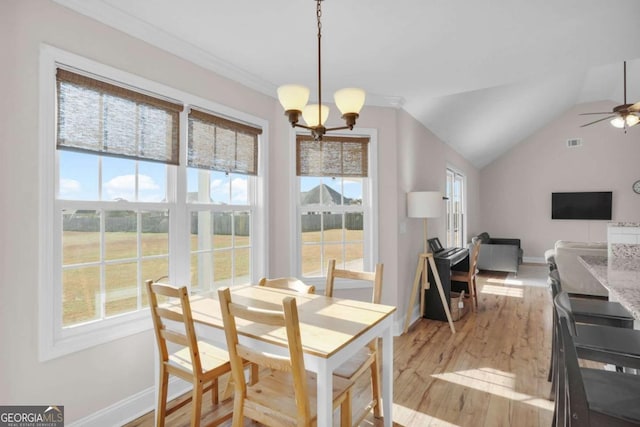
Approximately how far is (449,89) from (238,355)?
326cm

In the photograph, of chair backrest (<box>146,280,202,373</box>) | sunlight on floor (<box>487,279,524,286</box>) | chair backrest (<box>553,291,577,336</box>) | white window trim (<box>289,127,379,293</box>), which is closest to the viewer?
chair backrest (<box>553,291,577,336</box>)

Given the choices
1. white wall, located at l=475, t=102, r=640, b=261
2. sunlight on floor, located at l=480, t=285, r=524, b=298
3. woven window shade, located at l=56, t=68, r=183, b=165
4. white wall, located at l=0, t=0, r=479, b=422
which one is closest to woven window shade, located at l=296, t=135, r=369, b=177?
white wall, located at l=0, t=0, r=479, b=422

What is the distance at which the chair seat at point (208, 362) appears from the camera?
1883mm

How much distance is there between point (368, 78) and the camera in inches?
125

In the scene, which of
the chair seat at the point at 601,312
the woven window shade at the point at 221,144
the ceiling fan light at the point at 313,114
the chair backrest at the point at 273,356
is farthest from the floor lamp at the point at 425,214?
the chair backrest at the point at 273,356

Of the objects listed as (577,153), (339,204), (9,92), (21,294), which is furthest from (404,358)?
(577,153)

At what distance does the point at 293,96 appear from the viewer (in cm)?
187

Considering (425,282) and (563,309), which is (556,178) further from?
(563,309)

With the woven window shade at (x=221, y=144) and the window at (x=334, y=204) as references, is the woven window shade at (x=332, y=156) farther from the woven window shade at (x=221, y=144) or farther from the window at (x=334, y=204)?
the woven window shade at (x=221, y=144)

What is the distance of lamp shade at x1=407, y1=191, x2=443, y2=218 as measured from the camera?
381cm

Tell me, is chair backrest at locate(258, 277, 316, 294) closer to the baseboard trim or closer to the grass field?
the grass field

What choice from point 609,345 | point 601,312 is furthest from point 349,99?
point 601,312

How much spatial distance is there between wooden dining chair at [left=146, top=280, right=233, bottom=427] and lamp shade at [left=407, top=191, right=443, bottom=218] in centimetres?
260

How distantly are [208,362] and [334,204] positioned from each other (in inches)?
84.2
